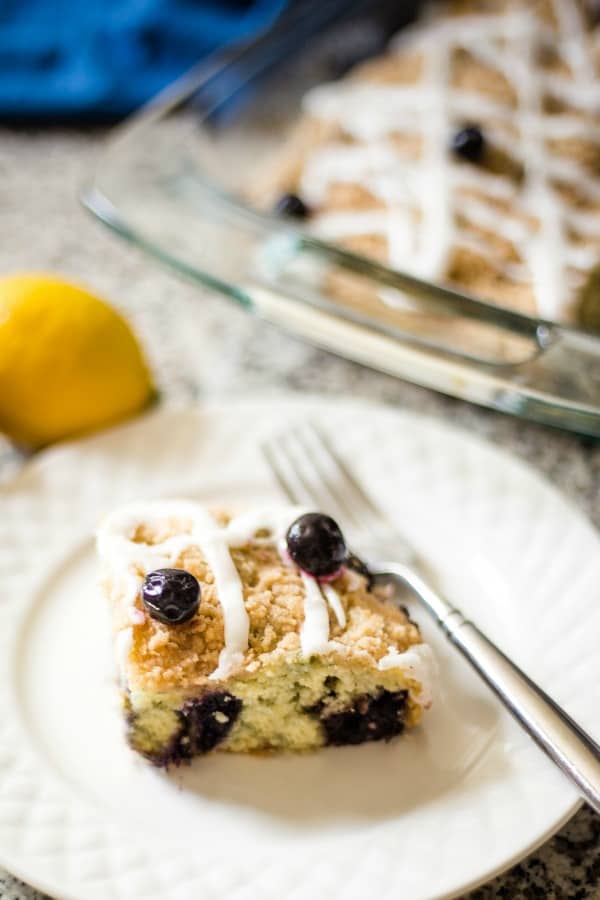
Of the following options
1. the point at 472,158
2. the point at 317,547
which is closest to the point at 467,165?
the point at 472,158

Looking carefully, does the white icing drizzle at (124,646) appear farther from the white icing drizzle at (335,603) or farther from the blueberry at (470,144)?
the blueberry at (470,144)

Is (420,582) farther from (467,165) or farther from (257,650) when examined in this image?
(467,165)

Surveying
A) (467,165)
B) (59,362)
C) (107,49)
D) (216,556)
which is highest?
(467,165)

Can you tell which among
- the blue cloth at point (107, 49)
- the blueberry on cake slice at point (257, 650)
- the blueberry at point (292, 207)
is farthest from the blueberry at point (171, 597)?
the blue cloth at point (107, 49)

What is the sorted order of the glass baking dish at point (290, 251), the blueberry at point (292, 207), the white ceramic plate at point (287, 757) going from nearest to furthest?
the white ceramic plate at point (287, 757) < the glass baking dish at point (290, 251) < the blueberry at point (292, 207)

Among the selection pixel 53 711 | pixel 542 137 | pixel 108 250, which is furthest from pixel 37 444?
pixel 542 137

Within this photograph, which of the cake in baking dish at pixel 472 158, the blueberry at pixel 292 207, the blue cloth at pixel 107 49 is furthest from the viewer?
the blue cloth at pixel 107 49

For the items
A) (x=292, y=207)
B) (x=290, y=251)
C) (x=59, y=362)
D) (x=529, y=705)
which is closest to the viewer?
(x=529, y=705)
